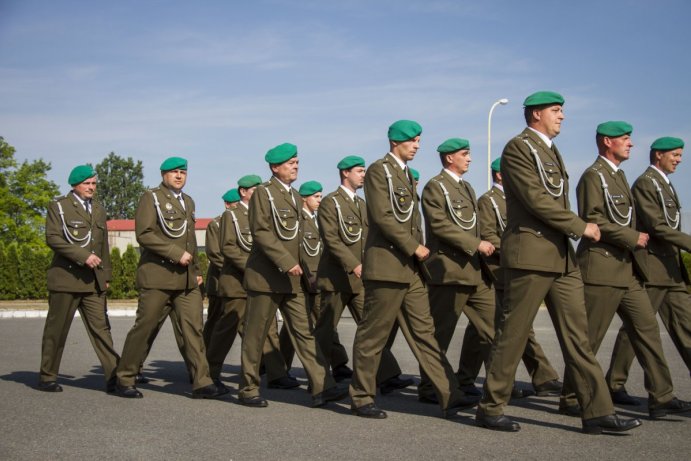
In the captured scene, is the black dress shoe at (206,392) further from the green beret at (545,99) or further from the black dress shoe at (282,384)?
the green beret at (545,99)

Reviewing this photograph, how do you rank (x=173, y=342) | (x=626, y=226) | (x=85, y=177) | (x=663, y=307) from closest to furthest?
1. (x=626, y=226)
2. (x=663, y=307)
3. (x=85, y=177)
4. (x=173, y=342)

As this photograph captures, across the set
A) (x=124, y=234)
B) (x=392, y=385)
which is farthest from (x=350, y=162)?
(x=124, y=234)

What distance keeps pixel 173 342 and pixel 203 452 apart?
787cm

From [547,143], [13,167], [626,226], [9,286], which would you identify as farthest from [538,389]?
[13,167]

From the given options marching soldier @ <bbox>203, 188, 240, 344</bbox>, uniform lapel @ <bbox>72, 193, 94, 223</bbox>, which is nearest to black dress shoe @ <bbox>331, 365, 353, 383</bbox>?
marching soldier @ <bbox>203, 188, 240, 344</bbox>

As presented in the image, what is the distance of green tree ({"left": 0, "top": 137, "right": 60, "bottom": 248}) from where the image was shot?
5550 cm

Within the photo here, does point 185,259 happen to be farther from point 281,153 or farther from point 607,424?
point 607,424

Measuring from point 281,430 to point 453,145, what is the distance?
117 inches

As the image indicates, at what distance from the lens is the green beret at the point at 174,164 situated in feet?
27.0

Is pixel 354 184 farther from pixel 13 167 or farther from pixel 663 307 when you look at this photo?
pixel 13 167

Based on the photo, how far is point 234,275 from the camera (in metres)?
9.58

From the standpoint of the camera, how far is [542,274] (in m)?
6.10

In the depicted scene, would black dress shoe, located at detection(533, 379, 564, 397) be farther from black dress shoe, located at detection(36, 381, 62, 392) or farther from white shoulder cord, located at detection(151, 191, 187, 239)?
black dress shoe, located at detection(36, 381, 62, 392)

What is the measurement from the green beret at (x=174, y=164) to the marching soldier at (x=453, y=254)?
227cm
